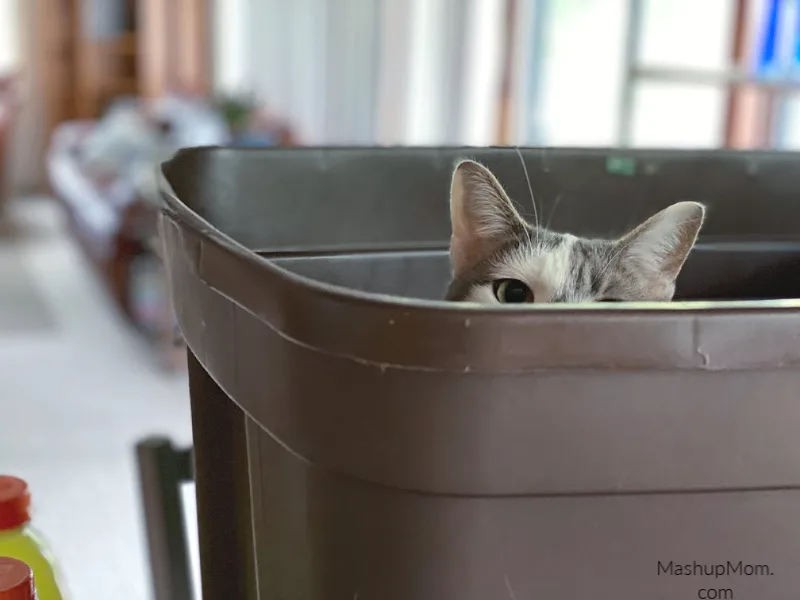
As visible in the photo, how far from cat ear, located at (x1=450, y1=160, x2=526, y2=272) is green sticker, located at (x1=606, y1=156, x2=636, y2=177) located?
139mm

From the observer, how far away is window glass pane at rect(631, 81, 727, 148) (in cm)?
226

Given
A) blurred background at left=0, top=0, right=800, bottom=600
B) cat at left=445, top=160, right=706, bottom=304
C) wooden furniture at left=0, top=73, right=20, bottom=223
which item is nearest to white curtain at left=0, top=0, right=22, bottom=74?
blurred background at left=0, top=0, right=800, bottom=600

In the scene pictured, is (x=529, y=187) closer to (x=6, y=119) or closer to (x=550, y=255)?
(x=550, y=255)

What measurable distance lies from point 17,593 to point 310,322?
275mm

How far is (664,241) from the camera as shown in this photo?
1.98 feet

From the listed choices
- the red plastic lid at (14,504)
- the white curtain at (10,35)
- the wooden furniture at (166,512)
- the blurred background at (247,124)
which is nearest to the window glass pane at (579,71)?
the blurred background at (247,124)

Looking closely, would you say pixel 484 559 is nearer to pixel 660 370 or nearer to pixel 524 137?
pixel 660 370

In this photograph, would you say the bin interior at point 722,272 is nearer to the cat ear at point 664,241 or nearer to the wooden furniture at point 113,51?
the cat ear at point 664,241

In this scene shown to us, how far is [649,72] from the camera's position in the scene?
203 centimetres


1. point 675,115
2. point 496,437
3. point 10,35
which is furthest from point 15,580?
point 10,35

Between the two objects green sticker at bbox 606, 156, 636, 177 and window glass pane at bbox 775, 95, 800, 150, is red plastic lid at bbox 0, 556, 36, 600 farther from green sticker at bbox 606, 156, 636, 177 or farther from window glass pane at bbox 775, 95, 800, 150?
window glass pane at bbox 775, 95, 800, 150

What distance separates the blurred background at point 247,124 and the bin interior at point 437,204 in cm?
8

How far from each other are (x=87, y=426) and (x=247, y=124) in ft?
7.58

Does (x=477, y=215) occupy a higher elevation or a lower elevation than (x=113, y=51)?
lower
